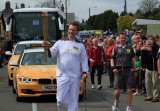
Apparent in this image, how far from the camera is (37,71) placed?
44.0 feet

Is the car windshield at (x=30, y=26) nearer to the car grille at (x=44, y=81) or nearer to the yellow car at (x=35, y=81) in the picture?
the yellow car at (x=35, y=81)

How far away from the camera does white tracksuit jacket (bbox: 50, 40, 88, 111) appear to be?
8.68m

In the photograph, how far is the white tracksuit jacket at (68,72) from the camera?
28.5 feet

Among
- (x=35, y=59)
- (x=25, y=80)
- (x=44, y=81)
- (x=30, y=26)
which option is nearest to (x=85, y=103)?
(x=44, y=81)

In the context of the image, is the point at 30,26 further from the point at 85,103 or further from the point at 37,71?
the point at 85,103

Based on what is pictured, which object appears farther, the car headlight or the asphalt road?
the car headlight

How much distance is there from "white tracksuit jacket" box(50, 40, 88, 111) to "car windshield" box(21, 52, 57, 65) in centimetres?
551

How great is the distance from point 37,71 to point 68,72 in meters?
4.77

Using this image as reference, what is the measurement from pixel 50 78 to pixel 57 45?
415 centimetres

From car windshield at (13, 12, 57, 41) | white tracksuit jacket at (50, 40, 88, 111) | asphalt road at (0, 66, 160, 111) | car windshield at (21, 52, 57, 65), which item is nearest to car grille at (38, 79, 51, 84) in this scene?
asphalt road at (0, 66, 160, 111)

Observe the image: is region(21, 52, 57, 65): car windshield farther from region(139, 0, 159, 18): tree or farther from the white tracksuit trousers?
region(139, 0, 159, 18): tree

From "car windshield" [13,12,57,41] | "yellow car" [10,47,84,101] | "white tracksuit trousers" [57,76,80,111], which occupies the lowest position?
"yellow car" [10,47,84,101]

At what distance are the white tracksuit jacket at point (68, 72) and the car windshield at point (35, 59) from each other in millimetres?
5514

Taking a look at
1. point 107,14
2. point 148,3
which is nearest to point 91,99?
point 148,3
